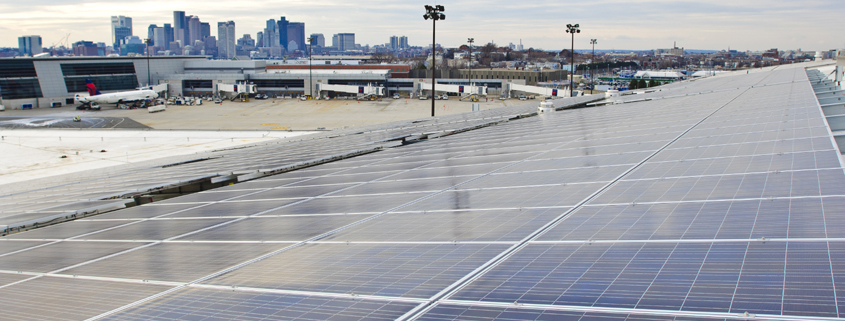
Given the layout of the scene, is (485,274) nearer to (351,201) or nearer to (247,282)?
(247,282)

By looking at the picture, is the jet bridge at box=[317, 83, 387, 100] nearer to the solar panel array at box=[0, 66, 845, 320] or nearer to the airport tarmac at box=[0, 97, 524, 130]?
the airport tarmac at box=[0, 97, 524, 130]

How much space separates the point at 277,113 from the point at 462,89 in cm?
4020

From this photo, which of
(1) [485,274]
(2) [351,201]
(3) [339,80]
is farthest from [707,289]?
(3) [339,80]

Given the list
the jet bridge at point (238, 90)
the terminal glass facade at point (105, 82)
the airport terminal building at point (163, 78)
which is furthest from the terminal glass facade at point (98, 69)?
the jet bridge at point (238, 90)

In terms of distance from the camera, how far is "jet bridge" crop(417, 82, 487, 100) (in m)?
110

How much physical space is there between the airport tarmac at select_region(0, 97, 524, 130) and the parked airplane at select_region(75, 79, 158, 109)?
5.93 ft

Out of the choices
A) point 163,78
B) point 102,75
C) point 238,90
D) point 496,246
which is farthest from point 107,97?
point 496,246

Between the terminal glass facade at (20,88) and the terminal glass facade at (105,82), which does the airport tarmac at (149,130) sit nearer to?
the terminal glass facade at (20,88)

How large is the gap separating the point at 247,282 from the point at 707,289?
17.8 feet

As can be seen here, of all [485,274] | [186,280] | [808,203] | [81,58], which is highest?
[81,58]

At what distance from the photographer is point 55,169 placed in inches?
1459

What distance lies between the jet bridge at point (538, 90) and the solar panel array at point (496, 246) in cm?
8779

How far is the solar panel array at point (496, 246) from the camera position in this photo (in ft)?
17.7

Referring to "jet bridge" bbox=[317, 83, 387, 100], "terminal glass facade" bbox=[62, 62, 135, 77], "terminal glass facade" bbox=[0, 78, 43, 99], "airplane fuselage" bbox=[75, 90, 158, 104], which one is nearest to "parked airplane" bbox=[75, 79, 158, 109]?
"airplane fuselage" bbox=[75, 90, 158, 104]
